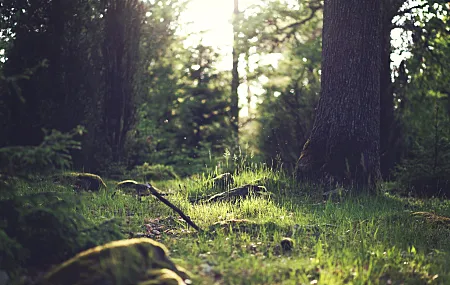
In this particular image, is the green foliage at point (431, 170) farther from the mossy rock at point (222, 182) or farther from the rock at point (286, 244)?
the rock at point (286, 244)

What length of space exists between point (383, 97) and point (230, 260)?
8.65m

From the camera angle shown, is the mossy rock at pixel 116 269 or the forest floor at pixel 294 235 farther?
the forest floor at pixel 294 235

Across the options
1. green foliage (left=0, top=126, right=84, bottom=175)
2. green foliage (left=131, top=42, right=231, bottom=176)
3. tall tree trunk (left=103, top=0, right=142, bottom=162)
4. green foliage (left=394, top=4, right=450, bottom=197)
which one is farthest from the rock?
green foliage (left=131, top=42, right=231, bottom=176)

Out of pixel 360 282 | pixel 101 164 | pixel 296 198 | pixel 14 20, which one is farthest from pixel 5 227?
pixel 101 164

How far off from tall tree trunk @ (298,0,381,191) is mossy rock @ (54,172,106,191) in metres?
3.48

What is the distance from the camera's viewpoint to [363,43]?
8.98 metres

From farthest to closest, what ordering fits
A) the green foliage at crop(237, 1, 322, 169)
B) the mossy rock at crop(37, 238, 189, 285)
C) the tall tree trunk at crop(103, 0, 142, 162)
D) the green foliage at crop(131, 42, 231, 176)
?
1. the green foliage at crop(131, 42, 231, 176)
2. the green foliage at crop(237, 1, 322, 169)
3. the tall tree trunk at crop(103, 0, 142, 162)
4. the mossy rock at crop(37, 238, 189, 285)

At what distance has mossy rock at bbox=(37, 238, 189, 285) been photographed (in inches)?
143

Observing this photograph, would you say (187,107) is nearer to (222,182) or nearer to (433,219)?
(222,182)

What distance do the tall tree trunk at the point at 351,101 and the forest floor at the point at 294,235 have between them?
63 cm

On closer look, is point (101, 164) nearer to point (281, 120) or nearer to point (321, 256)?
point (281, 120)

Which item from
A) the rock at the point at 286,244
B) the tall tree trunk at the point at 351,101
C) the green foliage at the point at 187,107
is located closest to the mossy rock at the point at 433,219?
the tall tree trunk at the point at 351,101

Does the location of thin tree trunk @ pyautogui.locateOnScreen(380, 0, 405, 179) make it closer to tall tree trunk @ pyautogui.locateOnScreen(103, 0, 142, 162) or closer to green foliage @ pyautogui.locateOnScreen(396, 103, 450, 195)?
green foliage @ pyautogui.locateOnScreen(396, 103, 450, 195)

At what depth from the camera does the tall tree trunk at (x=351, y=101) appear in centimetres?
894
